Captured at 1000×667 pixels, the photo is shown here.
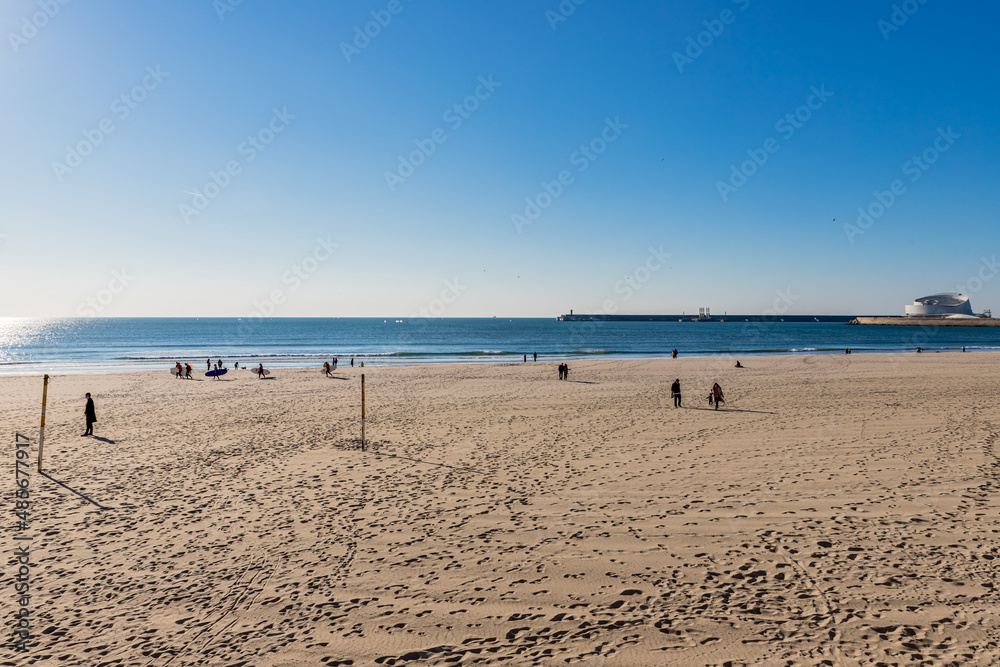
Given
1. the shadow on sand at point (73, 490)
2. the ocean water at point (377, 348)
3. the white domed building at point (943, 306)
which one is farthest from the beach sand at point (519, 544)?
the white domed building at point (943, 306)

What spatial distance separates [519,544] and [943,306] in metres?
238

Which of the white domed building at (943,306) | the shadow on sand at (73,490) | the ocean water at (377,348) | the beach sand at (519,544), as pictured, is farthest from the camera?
the white domed building at (943,306)

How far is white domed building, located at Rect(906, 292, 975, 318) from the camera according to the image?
597 ft

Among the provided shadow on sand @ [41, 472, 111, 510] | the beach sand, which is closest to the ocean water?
shadow on sand @ [41, 472, 111, 510]

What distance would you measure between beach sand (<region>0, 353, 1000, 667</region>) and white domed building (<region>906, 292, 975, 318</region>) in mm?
218648

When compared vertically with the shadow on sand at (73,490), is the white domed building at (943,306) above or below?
above

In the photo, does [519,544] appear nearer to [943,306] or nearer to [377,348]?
[377,348]

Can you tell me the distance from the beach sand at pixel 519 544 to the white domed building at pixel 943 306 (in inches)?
8608

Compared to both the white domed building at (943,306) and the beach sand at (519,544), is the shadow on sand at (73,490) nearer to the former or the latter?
the beach sand at (519,544)

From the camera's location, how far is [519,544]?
328 inches

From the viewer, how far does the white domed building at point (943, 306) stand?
597 feet

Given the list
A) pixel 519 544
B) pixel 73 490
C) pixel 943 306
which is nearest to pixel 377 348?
pixel 73 490

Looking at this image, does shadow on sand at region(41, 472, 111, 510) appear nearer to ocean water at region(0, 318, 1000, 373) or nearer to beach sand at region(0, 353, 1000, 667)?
beach sand at region(0, 353, 1000, 667)

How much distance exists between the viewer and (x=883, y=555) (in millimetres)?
7633
